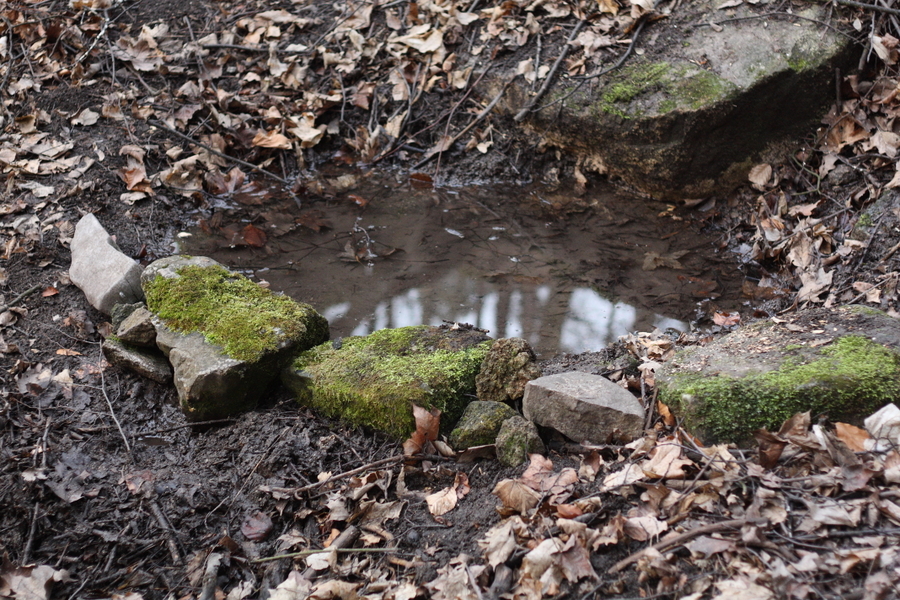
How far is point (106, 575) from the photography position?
7.98ft

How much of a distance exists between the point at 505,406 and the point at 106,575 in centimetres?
164

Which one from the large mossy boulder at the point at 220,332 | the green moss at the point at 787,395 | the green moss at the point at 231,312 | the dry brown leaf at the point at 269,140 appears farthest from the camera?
the dry brown leaf at the point at 269,140

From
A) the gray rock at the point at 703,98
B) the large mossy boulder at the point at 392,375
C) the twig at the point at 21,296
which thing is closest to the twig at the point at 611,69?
the gray rock at the point at 703,98

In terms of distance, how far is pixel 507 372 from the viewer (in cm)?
285

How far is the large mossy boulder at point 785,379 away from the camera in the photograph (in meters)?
2.23

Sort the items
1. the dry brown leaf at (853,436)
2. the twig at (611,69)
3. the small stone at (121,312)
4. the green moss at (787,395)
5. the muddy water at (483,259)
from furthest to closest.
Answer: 1. the twig at (611,69)
2. the muddy water at (483,259)
3. the small stone at (121,312)
4. the green moss at (787,395)
5. the dry brown leaf at (853,436)

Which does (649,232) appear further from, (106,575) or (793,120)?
(106,575)

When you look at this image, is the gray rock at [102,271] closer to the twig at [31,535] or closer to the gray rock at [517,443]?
the twig at [31,535]

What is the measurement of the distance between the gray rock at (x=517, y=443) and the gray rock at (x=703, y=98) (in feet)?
9.58

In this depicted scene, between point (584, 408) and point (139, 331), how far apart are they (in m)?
2.29

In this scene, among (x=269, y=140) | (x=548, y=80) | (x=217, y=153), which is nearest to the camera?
(x=548, y=80)

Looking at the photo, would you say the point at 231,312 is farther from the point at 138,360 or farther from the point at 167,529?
the point at 167,529

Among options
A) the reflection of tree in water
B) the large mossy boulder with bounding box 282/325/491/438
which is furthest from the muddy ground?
the reflection of tree in water

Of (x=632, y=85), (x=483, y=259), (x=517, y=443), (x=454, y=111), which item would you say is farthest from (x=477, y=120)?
(x=517, y=443)
